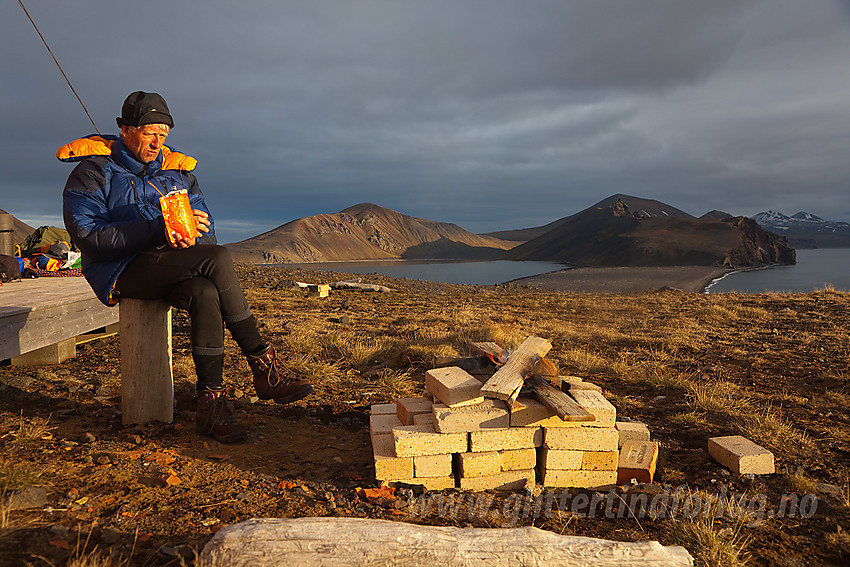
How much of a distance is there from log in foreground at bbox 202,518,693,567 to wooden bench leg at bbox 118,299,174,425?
2.20m

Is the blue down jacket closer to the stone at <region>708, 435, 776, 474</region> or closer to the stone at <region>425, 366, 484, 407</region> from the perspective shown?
the stone at <region>425, 366, 484, 407</region>

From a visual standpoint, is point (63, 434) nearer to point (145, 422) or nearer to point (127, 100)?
point (145, 422)

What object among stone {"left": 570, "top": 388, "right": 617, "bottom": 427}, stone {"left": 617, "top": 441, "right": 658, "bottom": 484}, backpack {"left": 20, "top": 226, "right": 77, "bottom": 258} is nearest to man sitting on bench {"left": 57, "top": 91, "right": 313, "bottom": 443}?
stone {"left": 570, "top": 388, "right": 617, "bottom": 427}

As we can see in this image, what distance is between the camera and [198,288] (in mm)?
3471

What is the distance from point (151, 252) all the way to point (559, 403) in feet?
10.1

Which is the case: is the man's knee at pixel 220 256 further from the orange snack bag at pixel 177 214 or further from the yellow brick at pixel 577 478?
the yellow brick at pixel 577 478

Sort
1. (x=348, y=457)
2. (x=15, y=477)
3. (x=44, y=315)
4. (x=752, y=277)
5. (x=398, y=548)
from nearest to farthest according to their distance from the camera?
(x=398, y=548) < (x=15, y=477) < (x=348, y=457) < (x=44, y=315) < (x=752, y=277)

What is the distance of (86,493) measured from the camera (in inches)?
109

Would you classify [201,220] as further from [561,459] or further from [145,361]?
[561,459]

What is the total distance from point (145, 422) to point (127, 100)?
7.96 feet

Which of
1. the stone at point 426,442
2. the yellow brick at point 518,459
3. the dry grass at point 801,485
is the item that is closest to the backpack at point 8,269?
the stone at point 426,442

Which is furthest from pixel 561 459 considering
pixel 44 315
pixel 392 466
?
pixel 44 315

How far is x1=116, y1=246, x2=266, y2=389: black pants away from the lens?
3508 millimetres

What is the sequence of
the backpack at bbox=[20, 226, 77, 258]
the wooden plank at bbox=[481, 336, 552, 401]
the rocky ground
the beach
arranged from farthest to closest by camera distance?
1. the beach
2. the backpack at bbox=[20, 226, 77, 258]
3. the wooden plank at bbox=[481, 336, 552, 401]
4. the rocky ground
